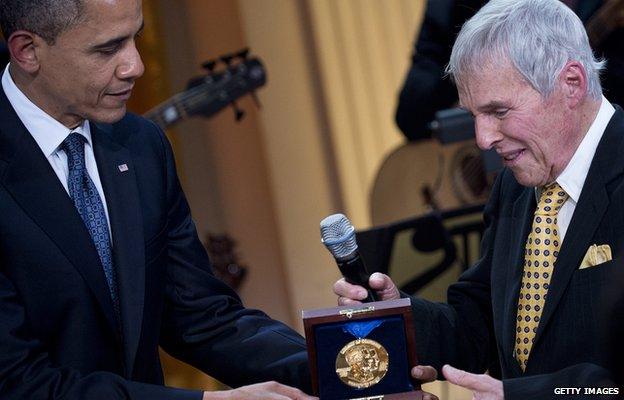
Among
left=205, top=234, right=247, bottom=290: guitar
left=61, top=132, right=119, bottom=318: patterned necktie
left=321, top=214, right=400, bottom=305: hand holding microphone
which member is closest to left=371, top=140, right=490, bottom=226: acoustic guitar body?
left=205, top=234, right=247, bottom=290: guitar

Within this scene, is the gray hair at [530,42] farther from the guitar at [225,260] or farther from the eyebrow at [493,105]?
the guitar at [225,260]

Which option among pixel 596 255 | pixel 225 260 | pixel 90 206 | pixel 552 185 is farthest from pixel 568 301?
pixel 225 260

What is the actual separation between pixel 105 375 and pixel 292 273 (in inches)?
166

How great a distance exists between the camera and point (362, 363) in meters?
2.80

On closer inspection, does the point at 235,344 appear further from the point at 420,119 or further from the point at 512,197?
the point at 420,119

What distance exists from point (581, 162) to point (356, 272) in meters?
0.58

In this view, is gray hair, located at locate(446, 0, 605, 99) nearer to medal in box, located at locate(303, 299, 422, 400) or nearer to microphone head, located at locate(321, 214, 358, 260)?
microphone head, located at locate(321, 214, 358, 260)

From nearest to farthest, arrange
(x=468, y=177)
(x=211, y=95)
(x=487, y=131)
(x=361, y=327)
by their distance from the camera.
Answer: (x=361, y=327) → (x=487, y=131) → (x=468, y=177) → (x=211, y=95)

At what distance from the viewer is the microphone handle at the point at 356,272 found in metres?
2.81

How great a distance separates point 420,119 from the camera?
5098 mm

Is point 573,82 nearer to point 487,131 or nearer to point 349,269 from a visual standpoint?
point 487,131

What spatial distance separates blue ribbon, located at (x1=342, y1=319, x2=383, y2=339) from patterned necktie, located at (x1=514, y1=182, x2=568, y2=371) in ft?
1.26

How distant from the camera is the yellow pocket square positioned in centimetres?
280

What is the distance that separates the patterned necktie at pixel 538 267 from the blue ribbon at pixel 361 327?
1.26 ft
